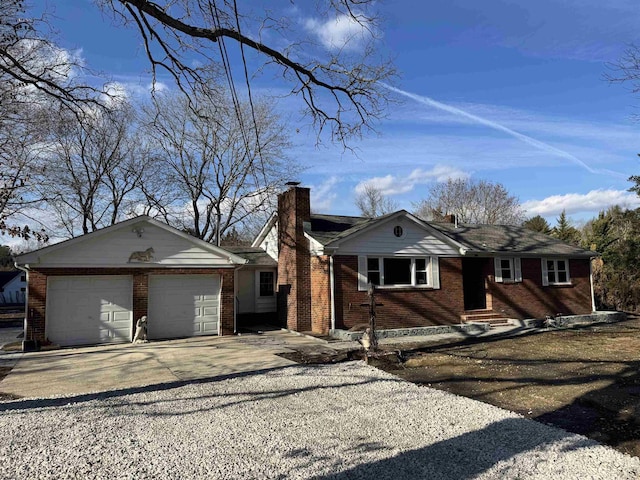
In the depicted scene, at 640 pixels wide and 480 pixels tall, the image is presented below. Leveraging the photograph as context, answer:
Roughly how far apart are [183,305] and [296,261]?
4260mm

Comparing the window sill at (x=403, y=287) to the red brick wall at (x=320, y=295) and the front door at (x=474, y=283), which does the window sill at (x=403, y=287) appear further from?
the front door at (x=474, y=283)

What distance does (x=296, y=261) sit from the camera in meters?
16.1

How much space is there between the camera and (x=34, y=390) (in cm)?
783

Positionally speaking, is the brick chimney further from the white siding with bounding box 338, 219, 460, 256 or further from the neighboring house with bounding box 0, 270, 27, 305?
the neighboring house with bounding box 0, 270, 27, 305

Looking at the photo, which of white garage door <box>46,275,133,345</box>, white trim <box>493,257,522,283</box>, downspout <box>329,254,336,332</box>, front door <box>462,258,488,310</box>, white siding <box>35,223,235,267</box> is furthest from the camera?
front door <box>462,258,488,310</box>

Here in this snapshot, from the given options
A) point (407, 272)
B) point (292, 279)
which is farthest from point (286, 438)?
point (407, 272)

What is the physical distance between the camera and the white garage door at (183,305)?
568 inches

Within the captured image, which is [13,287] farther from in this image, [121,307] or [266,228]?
[121,307]

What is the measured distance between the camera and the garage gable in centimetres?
1310

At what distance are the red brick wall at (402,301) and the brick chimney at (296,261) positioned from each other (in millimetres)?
1845

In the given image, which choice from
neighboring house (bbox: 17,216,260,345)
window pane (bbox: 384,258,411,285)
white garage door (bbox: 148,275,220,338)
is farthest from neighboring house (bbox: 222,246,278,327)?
window pane (bbox: 384,258,411,285)

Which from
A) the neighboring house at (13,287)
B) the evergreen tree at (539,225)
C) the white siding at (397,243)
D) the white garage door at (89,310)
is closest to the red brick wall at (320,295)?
the white siding at (397,243)

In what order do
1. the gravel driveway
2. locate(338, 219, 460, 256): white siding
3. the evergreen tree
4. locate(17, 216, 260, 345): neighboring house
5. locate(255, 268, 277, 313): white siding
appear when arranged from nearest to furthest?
the gravel driveway < locate(17, 216, 260, 345): neighboring house < locate(338, 219, 460, 256): white siding < locate(255, 268, 277, 313): white siding < the evergreen tree

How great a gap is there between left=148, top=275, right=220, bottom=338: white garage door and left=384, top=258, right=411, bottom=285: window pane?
20.3 ft
